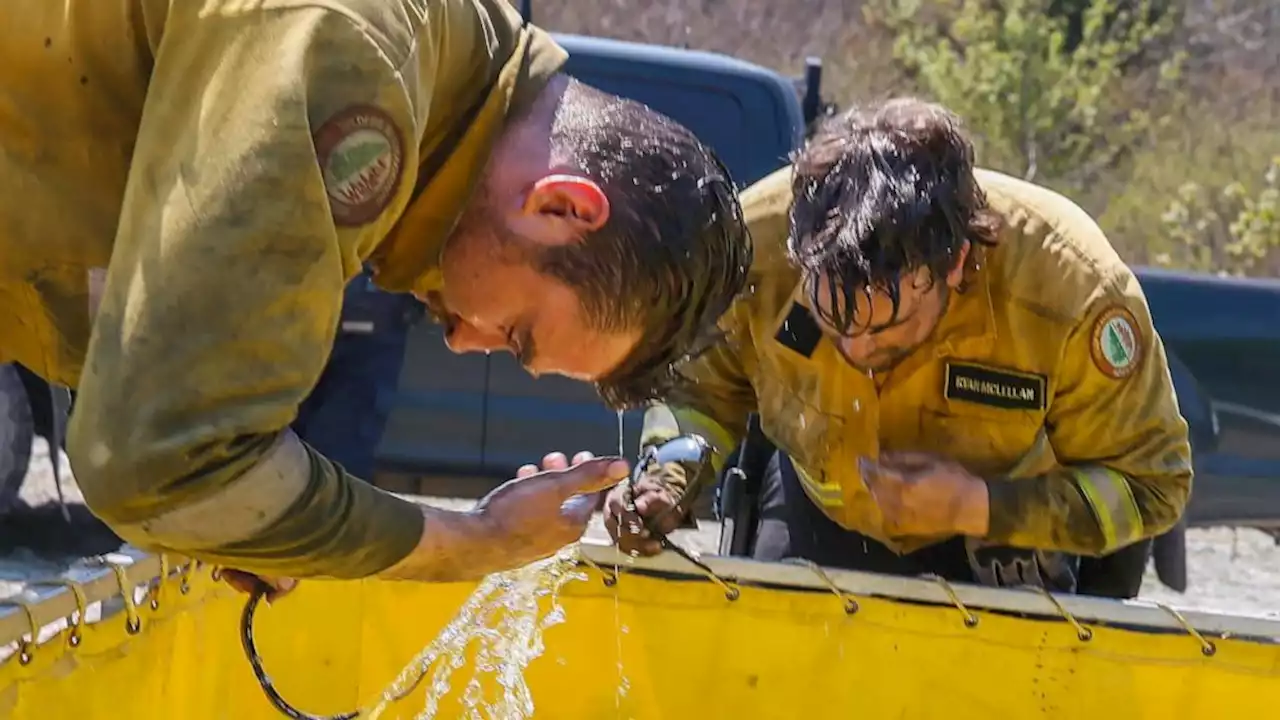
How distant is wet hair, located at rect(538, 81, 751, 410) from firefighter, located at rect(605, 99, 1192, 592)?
0.64 meters

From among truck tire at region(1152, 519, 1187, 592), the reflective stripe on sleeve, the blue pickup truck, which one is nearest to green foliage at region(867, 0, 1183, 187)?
the blue pickup truck

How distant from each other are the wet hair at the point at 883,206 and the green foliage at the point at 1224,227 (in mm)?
8563

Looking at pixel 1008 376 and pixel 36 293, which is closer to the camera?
pixel 36 293

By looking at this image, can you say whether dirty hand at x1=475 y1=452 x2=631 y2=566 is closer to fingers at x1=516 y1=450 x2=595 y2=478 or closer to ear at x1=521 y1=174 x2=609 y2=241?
fingers at x1=516 y1=450 x2=595 y2=478

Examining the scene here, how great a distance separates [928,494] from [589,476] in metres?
0.77

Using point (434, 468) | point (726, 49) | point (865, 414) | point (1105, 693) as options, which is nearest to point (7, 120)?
point (865, 414)

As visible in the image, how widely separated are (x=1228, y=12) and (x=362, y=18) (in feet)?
45.3

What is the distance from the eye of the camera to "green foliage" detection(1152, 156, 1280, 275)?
10.1 meters

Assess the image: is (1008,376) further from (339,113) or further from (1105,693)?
(339,113)

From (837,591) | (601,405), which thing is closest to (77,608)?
(837,591)

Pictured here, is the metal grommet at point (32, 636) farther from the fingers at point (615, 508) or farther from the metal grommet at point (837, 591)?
the metal grommet at point (837, 591)

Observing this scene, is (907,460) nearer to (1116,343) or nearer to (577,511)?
(1116,343)

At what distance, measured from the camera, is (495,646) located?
8.30ft

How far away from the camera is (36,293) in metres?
1.36
